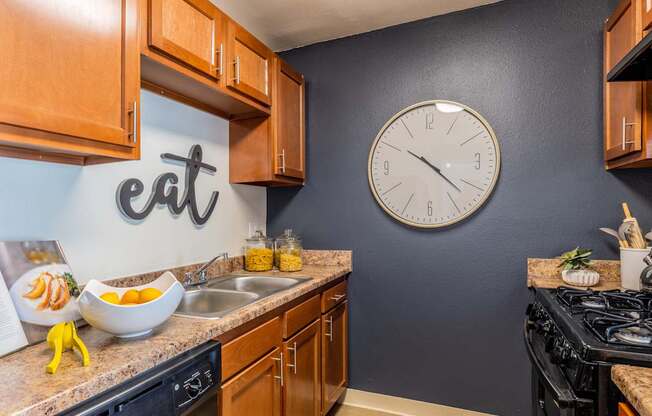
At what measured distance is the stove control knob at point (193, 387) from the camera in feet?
3.38

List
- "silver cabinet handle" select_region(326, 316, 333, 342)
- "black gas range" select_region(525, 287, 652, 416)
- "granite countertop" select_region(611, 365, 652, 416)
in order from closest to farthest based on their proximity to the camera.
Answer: "granite countertop" select_region(611, 365, 652, 416), "black gas range" select_region(525, 287, 652, 416), "silver cabinet handle" select_region(326, 316, 333, 342)

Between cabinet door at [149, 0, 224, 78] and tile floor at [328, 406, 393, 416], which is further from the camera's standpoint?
tile floor at [328, 406, 393, 416]

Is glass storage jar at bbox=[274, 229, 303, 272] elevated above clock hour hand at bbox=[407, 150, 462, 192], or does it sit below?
below

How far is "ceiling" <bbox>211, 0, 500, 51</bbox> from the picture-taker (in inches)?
83.3

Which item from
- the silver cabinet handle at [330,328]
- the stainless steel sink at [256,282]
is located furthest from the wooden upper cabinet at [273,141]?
the silver cabinet handle at [330,328]

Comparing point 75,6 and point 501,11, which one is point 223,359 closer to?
point 75,6

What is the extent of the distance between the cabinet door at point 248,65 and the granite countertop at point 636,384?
1786 mm

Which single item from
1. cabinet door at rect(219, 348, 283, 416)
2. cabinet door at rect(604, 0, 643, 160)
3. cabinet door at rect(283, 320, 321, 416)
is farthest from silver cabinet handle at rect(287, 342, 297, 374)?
cabinet door at rect(604, 0, 643, 160)

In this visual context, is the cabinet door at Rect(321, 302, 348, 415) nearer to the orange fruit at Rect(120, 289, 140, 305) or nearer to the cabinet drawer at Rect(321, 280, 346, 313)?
the cabinet drawer at Rect(321, 280, 346, 313)

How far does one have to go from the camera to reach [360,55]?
2465mm

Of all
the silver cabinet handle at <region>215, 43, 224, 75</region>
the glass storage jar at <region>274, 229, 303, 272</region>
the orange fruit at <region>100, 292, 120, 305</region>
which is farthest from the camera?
the glass storage jar at <region>274, 229, 303, 272</region>

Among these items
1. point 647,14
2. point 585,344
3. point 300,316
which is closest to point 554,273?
point 585,344

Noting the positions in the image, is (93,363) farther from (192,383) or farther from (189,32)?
(189,32)

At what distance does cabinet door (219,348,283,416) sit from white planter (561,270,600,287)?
4.83ft
